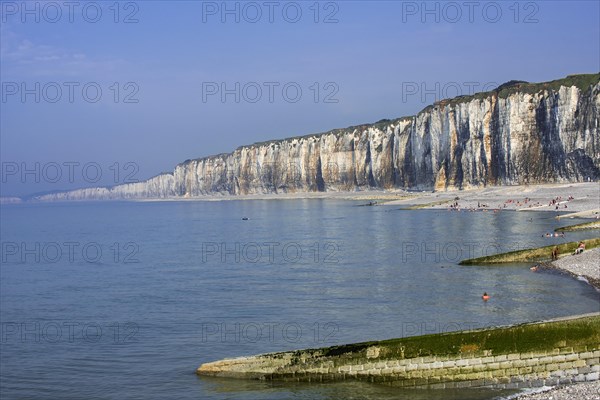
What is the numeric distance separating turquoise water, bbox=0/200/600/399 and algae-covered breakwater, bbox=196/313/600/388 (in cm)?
42

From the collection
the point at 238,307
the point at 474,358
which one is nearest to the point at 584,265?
the point at 238,307

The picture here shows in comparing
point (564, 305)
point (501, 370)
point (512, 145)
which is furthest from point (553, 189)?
point (501, 370)

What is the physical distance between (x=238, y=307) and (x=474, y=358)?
13.7 meters

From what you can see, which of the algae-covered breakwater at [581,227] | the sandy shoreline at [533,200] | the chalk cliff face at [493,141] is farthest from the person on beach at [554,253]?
the chalk cliff face at [493,141]

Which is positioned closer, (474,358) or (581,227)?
(474,358)

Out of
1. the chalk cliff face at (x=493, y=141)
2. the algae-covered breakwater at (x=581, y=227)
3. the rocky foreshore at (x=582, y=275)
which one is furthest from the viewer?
the chalk cliff face at (x=493, y=141)

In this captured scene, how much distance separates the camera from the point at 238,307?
26.9 metres

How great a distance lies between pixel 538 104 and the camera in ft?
339

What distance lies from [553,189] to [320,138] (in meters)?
99.0

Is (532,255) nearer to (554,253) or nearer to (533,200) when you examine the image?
(554,253)

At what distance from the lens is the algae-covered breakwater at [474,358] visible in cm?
1440

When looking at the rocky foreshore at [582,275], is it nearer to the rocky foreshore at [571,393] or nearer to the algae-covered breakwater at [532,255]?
the rocky foreshore at [571,393]

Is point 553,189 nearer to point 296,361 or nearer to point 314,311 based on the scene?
point 314,311

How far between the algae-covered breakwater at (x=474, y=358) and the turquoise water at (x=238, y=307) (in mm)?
420
